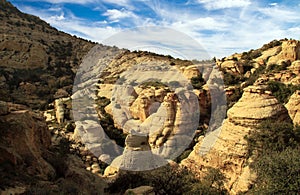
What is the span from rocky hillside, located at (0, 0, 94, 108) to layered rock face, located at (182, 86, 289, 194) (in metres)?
23.6

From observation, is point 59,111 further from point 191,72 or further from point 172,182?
point 172,182

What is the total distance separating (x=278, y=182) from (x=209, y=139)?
23.7 feet

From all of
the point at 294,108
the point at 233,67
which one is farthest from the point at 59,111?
the point at 233,67

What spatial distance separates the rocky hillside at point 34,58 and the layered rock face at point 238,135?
23.6 m

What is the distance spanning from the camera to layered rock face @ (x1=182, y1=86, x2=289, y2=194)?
52.9ft

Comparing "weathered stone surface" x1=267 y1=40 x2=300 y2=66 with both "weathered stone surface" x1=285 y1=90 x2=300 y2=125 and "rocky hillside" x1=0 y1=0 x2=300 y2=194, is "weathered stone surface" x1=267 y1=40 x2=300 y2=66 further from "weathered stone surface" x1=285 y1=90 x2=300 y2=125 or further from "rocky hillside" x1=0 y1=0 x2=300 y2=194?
"weathered stone surface" x1=285 y1=90 x2=300 y2=125

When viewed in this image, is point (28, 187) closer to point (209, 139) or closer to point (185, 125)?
point (209, 139)

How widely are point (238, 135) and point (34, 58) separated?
4735 centimetres

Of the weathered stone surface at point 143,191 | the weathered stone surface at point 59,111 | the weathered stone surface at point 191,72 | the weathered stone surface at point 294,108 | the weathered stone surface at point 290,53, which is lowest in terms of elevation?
the weathered stone surface at point 143,191

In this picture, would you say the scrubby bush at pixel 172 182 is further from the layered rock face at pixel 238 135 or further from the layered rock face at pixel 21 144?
the layered rock face at pixel 21 144

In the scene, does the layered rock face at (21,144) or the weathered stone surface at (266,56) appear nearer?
the layered rock face at (21,144)

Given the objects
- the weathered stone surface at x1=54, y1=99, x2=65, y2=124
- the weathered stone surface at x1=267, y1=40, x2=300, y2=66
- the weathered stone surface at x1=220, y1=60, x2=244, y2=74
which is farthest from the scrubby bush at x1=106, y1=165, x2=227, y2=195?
the weathered stone surface at x1=220, y1=60, x2=244, y2=74

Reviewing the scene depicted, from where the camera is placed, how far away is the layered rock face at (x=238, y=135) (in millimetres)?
16125

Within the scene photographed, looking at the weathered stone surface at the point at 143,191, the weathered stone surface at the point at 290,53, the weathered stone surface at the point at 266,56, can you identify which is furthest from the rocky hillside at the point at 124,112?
the weathered stone surface at the point at 266,56
